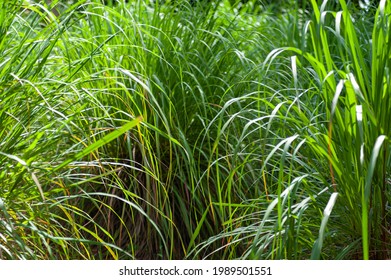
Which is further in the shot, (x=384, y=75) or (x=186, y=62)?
(x=186, y=62)

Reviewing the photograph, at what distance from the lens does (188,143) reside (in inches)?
126

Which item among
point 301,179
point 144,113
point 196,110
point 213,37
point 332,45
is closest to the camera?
point 301,179

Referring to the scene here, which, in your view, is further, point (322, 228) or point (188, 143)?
point (188, 143)

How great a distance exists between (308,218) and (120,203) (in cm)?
97

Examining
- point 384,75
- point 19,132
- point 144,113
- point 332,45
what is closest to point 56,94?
point 19,132

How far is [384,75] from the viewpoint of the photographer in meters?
2.29

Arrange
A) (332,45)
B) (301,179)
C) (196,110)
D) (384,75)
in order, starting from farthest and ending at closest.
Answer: (332,45) → (196,110) → (384,75) → (301,179)

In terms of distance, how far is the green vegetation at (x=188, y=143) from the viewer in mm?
2213

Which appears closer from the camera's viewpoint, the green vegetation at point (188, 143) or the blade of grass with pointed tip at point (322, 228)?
the blade of grass with pointed tip at point (322, 228)

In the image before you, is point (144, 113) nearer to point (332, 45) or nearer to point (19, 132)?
point (19, 132)

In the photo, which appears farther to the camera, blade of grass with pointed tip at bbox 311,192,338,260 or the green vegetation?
the green vegetation

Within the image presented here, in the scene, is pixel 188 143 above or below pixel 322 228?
below

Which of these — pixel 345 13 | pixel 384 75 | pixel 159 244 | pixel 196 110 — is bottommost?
pixel 159 244

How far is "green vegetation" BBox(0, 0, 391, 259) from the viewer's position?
7.26 ft
